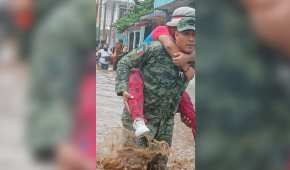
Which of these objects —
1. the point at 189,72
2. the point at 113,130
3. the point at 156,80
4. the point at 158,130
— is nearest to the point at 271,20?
the point at 189,72

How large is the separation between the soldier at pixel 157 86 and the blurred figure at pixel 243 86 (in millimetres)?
113

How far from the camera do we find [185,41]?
179cm

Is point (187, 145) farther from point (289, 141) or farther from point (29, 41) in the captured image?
point (29, 41)

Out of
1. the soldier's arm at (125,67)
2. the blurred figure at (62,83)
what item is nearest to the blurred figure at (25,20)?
the blurred figure at (62,83)

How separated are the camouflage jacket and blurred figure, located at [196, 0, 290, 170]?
0.11 metres

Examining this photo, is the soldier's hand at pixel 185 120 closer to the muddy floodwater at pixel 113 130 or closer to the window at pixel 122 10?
the muddy floodwater at pixel 113 130

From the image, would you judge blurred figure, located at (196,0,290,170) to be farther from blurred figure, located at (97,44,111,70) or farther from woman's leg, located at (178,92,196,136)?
blurred figure, located at (97,44,111,70)

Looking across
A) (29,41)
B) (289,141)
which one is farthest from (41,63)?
(289,141)

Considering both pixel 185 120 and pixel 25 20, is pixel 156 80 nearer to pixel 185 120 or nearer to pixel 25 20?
pixel 185 120

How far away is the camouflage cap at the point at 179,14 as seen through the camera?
5.80ft

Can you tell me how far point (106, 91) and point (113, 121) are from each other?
Result: 120mm

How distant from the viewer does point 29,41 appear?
1.53 metres

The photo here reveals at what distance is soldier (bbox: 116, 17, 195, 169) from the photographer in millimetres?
1821

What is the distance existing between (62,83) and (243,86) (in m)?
0.62
